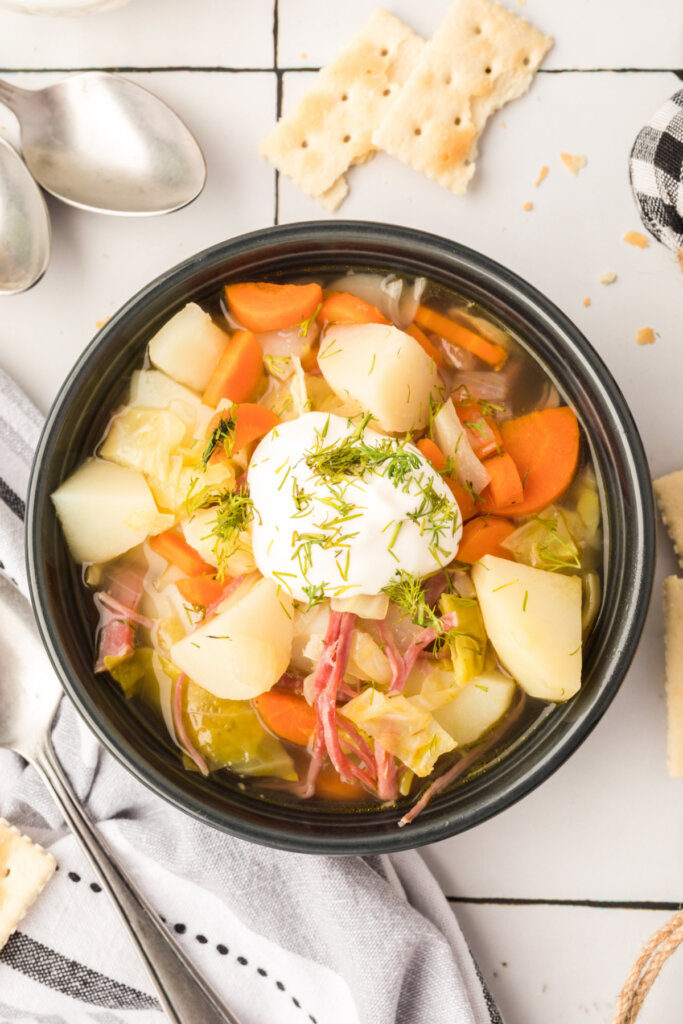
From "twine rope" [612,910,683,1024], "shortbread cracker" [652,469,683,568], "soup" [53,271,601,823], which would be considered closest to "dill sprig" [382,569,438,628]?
"soup" [53,271,601,823]

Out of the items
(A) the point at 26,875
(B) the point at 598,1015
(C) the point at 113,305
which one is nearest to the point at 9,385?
(C) the point at 113,305

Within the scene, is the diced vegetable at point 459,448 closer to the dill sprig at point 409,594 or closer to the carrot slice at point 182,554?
the dill sprig at point 409,594

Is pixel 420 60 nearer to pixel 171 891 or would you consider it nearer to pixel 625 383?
pixel 625 383

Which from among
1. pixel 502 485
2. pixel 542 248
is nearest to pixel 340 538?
pixel 502 485

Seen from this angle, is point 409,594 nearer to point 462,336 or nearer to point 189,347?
point 462,336

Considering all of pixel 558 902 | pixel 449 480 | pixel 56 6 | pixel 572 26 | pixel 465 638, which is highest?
pixel 572 26
